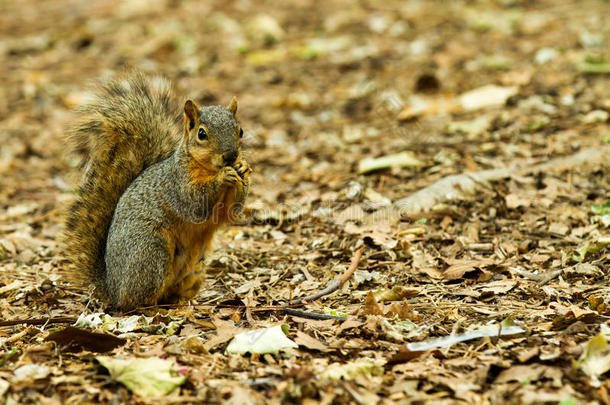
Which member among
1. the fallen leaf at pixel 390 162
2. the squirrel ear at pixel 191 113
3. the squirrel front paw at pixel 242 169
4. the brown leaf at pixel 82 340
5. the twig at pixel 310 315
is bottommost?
the fallen leaf at pixel 390 162

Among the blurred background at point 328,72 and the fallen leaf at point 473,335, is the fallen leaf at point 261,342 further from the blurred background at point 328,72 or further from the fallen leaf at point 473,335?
the blurred background at point 328,72

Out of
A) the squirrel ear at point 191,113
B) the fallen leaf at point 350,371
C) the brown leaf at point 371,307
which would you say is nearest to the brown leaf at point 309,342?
the fallen leaf at point 350,371

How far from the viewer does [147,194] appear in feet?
12.0

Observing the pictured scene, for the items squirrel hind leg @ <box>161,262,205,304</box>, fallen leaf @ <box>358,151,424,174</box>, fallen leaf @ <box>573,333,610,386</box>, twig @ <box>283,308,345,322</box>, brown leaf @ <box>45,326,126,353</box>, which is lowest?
fallen leaf @ <box>358,151,424,174</box>

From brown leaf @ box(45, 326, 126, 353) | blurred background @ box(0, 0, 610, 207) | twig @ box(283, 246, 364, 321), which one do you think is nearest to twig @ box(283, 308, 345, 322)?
twig @ box(283, 246, 364, 321)

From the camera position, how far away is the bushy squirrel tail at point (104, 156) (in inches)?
147

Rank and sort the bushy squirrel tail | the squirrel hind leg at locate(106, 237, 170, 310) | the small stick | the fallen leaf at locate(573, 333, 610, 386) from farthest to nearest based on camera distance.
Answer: the bushy squirrel tail < the squirrel hind leg at locate(106, 237, 170, 310) < the small stick < the fallen leaf at locate(573, 333, 610, 386)

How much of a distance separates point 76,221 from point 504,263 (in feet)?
7.88

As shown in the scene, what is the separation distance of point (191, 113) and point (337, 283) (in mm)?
1204

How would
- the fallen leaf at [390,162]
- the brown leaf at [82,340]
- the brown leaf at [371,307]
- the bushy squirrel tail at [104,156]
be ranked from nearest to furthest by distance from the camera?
1. the brown leaf at [82,340]
2. the brown leaf at [371,307]
3. the bushy squirrel tail at [104,156]
4. the fallen leaf at [390,162]

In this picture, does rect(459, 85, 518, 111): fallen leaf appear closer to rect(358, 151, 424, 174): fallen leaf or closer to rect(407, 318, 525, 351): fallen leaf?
rect(358, 151, 424, 174): fallen leaf

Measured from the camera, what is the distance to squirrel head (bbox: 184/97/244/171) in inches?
137

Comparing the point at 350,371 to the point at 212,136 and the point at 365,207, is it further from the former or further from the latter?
the point at 365,207

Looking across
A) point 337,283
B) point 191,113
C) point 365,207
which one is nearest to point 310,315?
point 337,283
